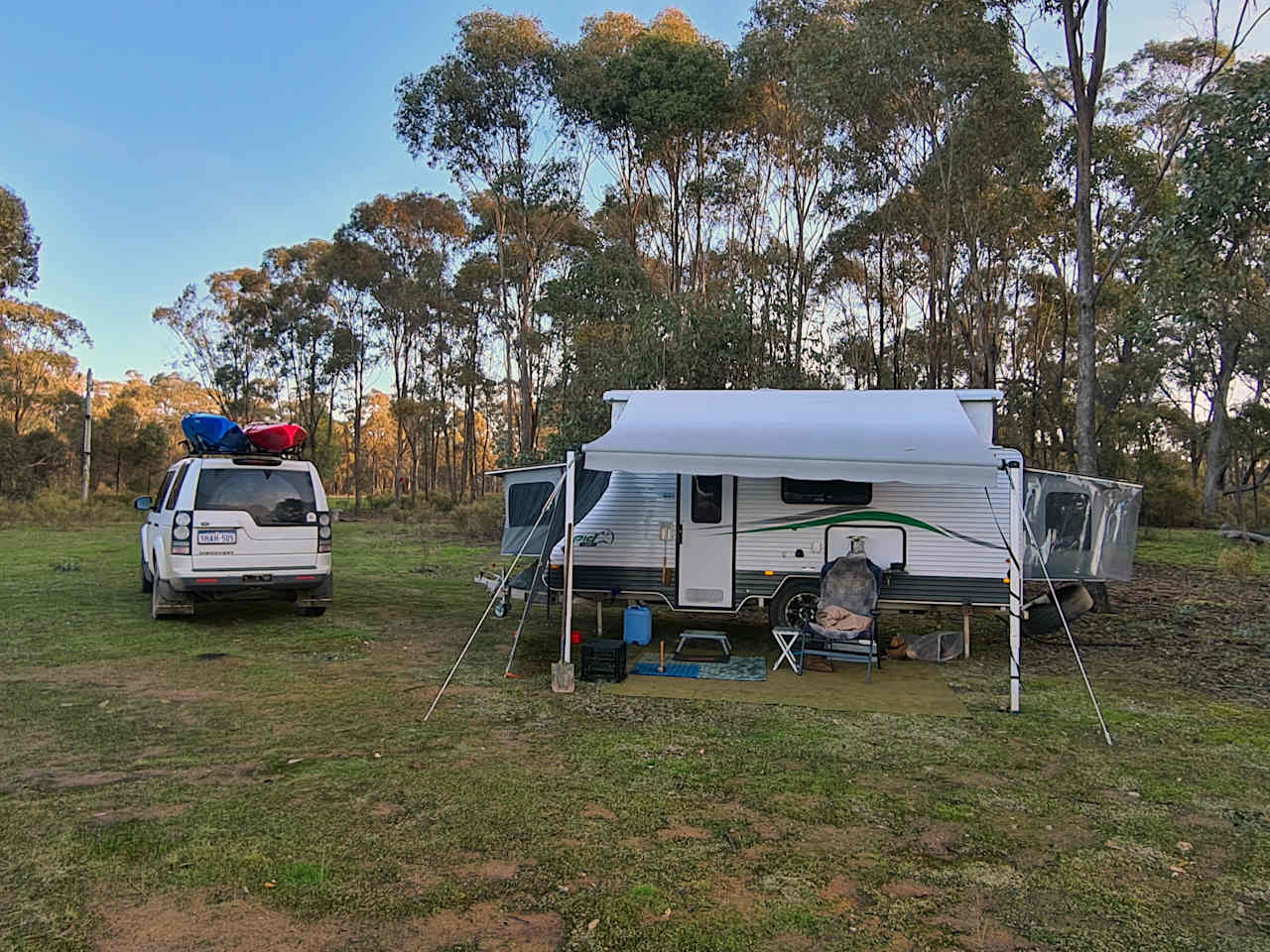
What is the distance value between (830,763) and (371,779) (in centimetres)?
237

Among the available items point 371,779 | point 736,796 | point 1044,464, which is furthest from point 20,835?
point 1044,464

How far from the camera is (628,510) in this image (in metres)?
7.78

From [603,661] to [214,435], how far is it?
4.42 meters

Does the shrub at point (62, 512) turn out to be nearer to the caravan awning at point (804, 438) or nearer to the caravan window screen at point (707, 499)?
the caravan window screen at point (707, 499)

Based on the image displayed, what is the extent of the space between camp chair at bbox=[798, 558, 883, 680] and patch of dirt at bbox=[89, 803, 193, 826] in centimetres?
445

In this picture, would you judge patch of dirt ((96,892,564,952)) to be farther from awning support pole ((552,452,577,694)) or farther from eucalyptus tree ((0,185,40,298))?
eucalyptus tree ((0,185,40,298))

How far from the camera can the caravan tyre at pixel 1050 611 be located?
8.22 m

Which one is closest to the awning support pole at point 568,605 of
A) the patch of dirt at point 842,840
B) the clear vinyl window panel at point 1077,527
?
the patch of dirt at point 842,840

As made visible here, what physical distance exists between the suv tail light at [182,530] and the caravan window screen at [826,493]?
522cm

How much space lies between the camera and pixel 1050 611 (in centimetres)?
834

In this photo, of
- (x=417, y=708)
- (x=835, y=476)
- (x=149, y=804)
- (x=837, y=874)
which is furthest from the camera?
(x=835, y=476)

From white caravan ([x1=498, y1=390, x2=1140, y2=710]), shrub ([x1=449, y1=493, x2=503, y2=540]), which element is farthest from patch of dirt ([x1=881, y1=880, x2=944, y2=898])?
shrub ([x1=449, y1=493, x2=503, y2=540])

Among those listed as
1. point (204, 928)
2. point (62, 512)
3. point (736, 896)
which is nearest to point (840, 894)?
point (736, 896)

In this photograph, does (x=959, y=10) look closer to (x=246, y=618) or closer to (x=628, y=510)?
(x=628, y=510)
